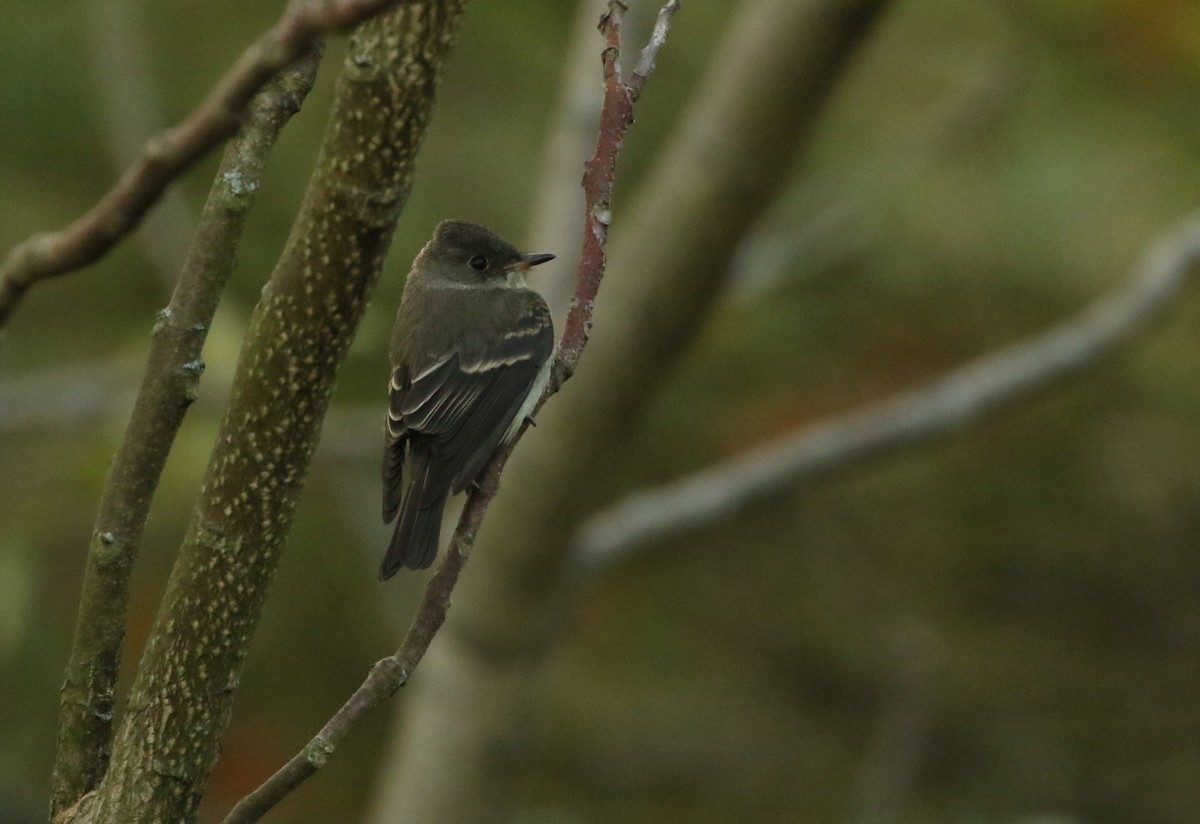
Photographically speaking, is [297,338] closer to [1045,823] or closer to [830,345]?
[1045,823]

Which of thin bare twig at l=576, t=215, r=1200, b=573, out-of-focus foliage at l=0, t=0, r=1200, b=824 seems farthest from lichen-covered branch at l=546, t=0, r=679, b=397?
thin bare twig at l=576, t=215, r=1200, b=573

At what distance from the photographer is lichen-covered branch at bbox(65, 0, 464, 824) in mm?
1809

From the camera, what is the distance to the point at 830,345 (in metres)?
6.89

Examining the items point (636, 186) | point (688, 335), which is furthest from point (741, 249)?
point (636, 186)

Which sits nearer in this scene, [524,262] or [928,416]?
[524,262]

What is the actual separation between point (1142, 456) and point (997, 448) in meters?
0.72

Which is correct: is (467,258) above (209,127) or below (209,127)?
below

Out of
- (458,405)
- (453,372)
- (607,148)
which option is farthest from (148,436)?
(453,372)

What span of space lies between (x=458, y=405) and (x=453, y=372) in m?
0.18

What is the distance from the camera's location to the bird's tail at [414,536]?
331cm

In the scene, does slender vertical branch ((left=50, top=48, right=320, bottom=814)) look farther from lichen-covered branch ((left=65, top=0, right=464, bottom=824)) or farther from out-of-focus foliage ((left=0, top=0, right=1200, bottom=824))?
out-of-focus foliage ((left=0, top=0, right=1200, bottom=824))

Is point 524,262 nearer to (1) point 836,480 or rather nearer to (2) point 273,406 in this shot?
(1) point 836,480

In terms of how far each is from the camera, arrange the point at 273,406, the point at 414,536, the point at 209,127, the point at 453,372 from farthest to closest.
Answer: the point at 453,372 → the point at 414,536 → the point at 273,406 → the point at 209,127

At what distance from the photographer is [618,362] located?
4934 millimetres
